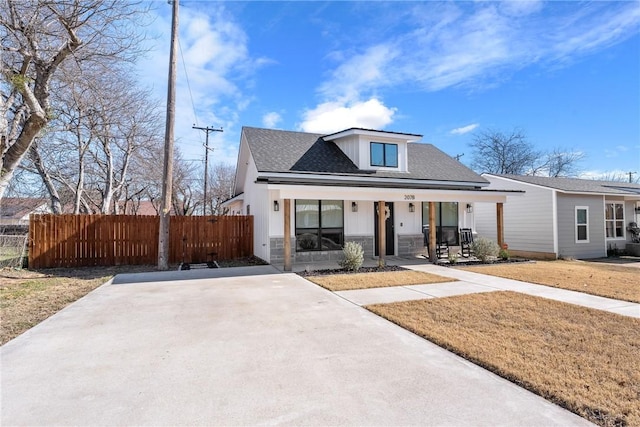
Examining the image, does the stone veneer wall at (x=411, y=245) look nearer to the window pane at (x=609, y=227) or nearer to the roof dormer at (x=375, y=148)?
the roof dormer at (x=375, y=148)

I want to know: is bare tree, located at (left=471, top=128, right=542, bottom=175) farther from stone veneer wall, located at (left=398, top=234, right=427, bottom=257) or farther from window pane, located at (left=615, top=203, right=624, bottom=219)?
stone veneer wall, located at (left=398, top=234, right=427, bottom=257)

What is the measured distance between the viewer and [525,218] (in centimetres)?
1507

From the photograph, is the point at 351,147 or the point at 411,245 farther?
the point at 351,147

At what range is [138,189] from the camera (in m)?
25.5

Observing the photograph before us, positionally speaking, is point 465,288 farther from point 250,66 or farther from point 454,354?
point 250,66

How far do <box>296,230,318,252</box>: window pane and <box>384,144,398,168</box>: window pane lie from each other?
4622 mm

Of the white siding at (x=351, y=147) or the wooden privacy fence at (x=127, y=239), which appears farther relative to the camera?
the white siding at (x=351, y=147)

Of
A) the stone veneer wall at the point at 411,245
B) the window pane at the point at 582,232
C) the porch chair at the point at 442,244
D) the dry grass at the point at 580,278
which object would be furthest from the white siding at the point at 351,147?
the window pane at the point at 582,232

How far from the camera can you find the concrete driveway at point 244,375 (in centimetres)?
262

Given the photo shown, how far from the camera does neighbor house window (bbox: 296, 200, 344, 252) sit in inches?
448

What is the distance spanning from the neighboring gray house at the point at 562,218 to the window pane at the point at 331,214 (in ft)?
29.1

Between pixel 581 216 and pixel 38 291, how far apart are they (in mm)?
19464

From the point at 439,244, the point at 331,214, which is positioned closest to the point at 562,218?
the point at 439,244

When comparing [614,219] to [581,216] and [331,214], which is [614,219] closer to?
[581,216]
